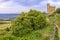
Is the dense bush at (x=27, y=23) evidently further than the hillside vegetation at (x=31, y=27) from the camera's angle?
Yes

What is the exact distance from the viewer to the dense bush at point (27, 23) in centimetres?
1634

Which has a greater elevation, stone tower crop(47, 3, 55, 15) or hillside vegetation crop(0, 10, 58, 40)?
stone tower crop(47, 3, 55, 15)

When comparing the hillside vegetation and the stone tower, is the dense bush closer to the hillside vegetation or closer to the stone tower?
the hillside vegetation

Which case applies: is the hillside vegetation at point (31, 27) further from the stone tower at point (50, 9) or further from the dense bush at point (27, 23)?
the stone tower at point (50, 9)

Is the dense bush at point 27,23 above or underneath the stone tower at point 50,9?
underneath

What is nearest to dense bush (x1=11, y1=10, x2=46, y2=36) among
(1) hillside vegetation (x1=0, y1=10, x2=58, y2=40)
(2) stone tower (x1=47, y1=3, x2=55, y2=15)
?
(1) hillside vegetation (x1=0, y1=10, x2=58, y2=40)

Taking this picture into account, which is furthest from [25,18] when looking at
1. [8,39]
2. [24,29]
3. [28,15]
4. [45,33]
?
[8,39]

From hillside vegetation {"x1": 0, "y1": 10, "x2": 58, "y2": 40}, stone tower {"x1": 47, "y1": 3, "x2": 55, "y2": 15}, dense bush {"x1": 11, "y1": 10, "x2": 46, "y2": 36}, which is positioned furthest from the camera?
stone tower {"x1": 47, "y1": 3, "x2": 55, "y2": 15}

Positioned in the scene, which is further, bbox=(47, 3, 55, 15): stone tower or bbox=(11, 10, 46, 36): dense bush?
bbox=(47, 3, 55, 15): stone tower

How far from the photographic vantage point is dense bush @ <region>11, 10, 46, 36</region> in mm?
16344

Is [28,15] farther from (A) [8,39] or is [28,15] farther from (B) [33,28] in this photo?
(A) [8,39]

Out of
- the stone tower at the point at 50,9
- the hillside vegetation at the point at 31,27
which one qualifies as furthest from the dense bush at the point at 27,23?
the stone tower at the point at 50,9

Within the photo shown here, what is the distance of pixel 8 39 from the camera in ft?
31.2

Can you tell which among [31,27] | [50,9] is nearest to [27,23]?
[31,27]
